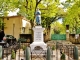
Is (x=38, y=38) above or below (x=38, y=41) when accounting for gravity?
above

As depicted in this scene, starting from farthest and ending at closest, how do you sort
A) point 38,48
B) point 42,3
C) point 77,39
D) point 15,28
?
point 15,28 < point 77,39 < point 42,3 < point 38,48

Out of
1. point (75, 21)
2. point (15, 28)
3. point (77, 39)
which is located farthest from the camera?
point (75, 21)

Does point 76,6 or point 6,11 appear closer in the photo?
point 76,6

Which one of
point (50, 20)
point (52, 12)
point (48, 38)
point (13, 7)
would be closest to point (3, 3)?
point (13, 7)

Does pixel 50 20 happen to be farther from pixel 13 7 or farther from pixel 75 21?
pixel 13 7

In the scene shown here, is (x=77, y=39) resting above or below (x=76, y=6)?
below

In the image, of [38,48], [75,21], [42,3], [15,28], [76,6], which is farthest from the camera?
[75,21]

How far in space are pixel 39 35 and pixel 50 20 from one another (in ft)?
92.7

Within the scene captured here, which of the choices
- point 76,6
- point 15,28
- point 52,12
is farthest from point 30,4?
point 15,28

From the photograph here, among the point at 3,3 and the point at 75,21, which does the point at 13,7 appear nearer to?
the point at 3,3

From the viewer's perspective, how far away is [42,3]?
31172 millimetres

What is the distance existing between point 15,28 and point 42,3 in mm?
8870

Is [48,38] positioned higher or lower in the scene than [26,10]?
lower

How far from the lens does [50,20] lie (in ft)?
153
